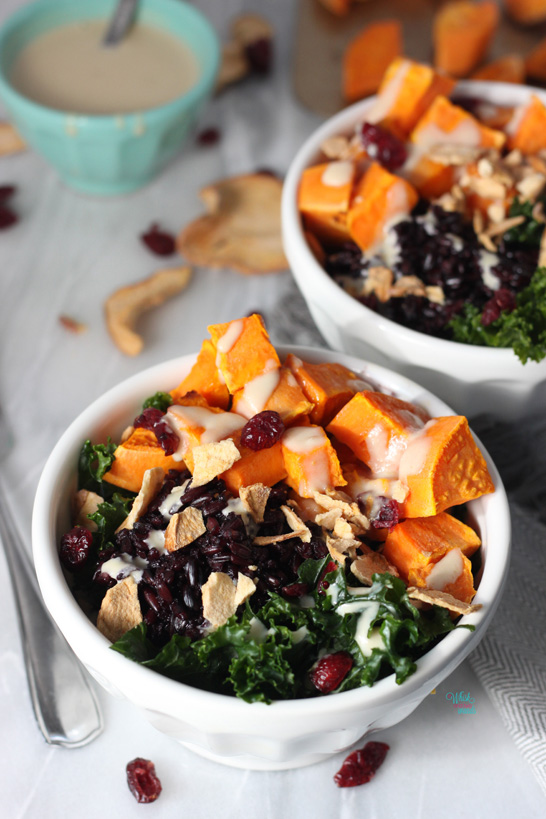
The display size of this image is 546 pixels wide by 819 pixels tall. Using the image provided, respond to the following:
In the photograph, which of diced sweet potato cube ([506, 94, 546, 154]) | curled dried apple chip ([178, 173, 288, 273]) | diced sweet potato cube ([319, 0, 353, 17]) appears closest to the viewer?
diced sweet potato cube ([506, 94, 546, 154])

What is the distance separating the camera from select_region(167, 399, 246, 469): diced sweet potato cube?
1.78m

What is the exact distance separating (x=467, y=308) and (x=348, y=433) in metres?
0.63

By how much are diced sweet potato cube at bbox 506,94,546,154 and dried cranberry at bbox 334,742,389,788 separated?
181 centimetres

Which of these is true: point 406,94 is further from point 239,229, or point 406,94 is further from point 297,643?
point 297,643

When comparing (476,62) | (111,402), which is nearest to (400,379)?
(111,402)

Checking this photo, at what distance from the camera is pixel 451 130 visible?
257 centimetres

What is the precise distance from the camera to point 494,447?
2.42 meters

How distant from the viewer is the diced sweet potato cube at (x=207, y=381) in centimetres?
191

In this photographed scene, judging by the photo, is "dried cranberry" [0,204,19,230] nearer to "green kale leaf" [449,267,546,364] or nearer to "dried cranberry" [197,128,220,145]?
"dried cranberry" [197,128,220,145]

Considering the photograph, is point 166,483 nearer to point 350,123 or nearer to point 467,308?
point 467,308

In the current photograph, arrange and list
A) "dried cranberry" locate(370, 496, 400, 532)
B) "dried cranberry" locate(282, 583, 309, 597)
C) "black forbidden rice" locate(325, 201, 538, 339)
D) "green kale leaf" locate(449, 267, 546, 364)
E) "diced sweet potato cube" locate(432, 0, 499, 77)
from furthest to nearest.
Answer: "diced sweet potato cube" locate(432, 0, 499, 77) < "black forbidden rice" locate(325, 201, 538, 339) < "green kale leaf" locate(449, 267, 546, 364) < "dried cranberry" locate(370, 496, 400, 532) < "dried cranberry" locate(282, 583, 309, 597)

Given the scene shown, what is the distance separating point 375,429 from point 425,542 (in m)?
0.26

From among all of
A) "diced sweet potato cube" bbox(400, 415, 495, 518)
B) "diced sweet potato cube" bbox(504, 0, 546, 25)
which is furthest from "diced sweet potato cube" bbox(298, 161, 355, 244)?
"diced sweet potato cube" bbox(504, 0, 546, 25)

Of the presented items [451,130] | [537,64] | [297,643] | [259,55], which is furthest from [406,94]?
[297,643]
